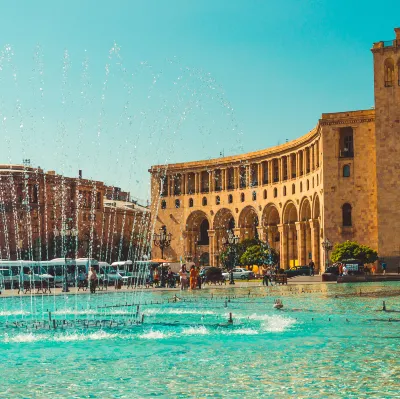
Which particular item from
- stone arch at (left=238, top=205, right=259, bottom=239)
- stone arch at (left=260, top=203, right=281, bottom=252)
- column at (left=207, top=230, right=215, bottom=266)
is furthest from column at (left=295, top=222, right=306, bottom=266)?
column at (left=207, top=230, right=215, bottom=266)

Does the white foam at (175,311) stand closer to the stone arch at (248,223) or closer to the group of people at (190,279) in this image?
the group of people at (190,279)

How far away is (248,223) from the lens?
7581 cm

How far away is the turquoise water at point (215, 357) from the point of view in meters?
8.89

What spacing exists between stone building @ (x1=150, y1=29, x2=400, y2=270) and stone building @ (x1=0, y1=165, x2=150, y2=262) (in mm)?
6641

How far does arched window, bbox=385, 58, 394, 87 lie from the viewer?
52125 millimetres

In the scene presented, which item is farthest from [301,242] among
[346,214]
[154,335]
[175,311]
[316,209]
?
[154,335]

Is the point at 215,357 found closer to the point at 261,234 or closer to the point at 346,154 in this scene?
the point at 346,154

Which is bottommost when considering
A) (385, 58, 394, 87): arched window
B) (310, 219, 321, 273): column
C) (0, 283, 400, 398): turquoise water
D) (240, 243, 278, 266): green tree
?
(0, 283, 400, 398): turquoise water

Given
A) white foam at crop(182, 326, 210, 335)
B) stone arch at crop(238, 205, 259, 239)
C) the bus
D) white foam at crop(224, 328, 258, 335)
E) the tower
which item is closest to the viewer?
white foam at crop(224, 328, 258, 335)

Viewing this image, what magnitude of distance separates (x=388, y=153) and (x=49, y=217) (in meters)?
42.5

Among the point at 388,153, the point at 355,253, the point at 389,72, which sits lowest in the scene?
the point at 355,253

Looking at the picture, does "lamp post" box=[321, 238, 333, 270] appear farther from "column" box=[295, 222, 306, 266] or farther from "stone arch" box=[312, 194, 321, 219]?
"column" box=[295, 222, 306, 266]

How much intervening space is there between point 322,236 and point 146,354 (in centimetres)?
4540

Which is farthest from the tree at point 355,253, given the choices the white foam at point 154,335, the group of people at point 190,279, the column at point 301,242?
the white foam at point 154,335
